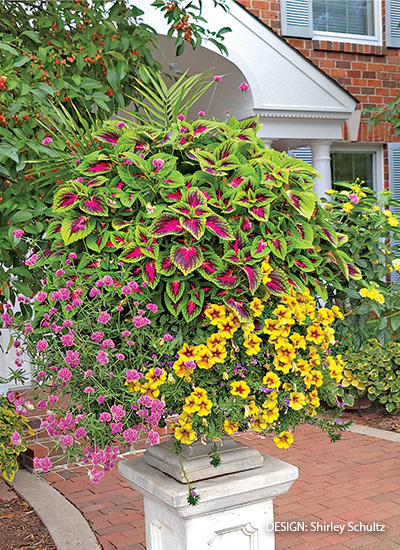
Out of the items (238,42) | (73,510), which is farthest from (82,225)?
(238,42)

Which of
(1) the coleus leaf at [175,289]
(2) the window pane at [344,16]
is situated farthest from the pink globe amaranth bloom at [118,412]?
(2) the window pane at [344,16]

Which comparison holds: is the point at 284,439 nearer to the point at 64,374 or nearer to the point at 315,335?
the point at 315,335

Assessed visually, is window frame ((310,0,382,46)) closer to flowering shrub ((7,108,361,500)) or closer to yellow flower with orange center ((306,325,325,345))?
flowering shrub ((7,108,361,500))

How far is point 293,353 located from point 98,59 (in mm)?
2004

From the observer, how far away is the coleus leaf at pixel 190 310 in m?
2.03

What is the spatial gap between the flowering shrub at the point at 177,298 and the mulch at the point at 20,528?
1717 millimetres

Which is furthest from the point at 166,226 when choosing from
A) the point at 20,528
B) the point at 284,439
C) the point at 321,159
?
the point at 321,159

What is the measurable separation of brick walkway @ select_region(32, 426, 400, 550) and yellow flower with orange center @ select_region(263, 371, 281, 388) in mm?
1722

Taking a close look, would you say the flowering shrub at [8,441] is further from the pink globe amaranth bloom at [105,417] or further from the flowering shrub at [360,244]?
the pink globe amaranth bloom at [105,417]

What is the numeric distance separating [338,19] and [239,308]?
24.4ft

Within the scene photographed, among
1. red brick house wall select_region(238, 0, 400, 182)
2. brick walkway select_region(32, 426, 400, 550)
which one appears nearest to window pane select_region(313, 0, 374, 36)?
red brick house wall select_region(238, 0, 400, 182)

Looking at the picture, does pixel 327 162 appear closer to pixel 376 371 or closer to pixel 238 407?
pixel 376 371

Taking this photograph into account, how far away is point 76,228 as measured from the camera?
83.8 inches

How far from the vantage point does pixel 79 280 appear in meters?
2.06
